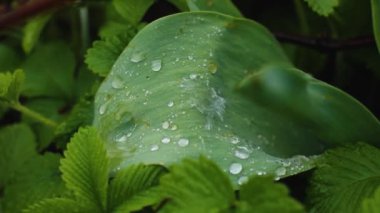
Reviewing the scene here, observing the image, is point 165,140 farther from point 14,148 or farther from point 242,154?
point 14,148

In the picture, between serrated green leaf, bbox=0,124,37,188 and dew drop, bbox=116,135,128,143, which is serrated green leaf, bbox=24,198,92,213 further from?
serrated green leaf, bbox=0,124,37,188

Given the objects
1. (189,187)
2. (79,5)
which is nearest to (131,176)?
(189,187)

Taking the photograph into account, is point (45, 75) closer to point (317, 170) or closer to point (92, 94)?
point (92, 94)

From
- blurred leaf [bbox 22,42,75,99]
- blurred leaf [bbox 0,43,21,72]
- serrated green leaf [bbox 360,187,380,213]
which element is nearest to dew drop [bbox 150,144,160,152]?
serrated green leaf [bbox 360,187,380,213]

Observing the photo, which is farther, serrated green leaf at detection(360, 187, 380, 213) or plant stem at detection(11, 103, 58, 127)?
plant stem at detection(11, 103, 58, 127)

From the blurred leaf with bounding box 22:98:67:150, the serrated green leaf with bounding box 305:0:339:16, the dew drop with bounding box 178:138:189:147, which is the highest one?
the serrated green leaf with bounding box 305:0:339:16

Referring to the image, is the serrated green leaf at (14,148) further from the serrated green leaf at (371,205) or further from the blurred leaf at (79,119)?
the serrated green leaf at (371,205)

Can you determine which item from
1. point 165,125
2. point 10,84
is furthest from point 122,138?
point 10,84
